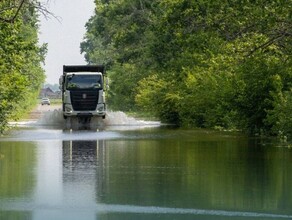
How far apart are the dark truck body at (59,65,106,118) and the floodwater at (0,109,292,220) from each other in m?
17.6

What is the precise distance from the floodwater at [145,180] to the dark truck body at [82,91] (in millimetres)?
17578

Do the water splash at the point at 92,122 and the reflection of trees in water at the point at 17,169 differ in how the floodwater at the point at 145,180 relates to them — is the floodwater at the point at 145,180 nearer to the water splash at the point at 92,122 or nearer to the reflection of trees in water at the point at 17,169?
the reflection of trees in water at the point at 17,169

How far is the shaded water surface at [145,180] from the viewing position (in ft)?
53.0

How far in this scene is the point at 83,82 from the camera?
176ft

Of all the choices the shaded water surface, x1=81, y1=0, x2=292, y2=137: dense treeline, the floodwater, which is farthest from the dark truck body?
the shaded water surface

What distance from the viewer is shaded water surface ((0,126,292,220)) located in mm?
16156

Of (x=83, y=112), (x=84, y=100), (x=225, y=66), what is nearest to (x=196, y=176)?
(x=225, y=66)

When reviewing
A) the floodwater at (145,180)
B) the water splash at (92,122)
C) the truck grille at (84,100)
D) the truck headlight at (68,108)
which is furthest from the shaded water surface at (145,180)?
the water splash at (92,122)

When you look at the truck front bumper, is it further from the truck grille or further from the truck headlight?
the truck grille

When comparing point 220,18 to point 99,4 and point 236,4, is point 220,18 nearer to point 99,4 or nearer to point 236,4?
point 236,4

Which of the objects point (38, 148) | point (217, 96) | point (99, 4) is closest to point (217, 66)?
point (217, 96)

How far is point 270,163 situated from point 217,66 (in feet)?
73.8

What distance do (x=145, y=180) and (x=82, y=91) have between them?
3287 centimetres

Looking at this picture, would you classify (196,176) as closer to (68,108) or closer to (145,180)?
(145,180)
